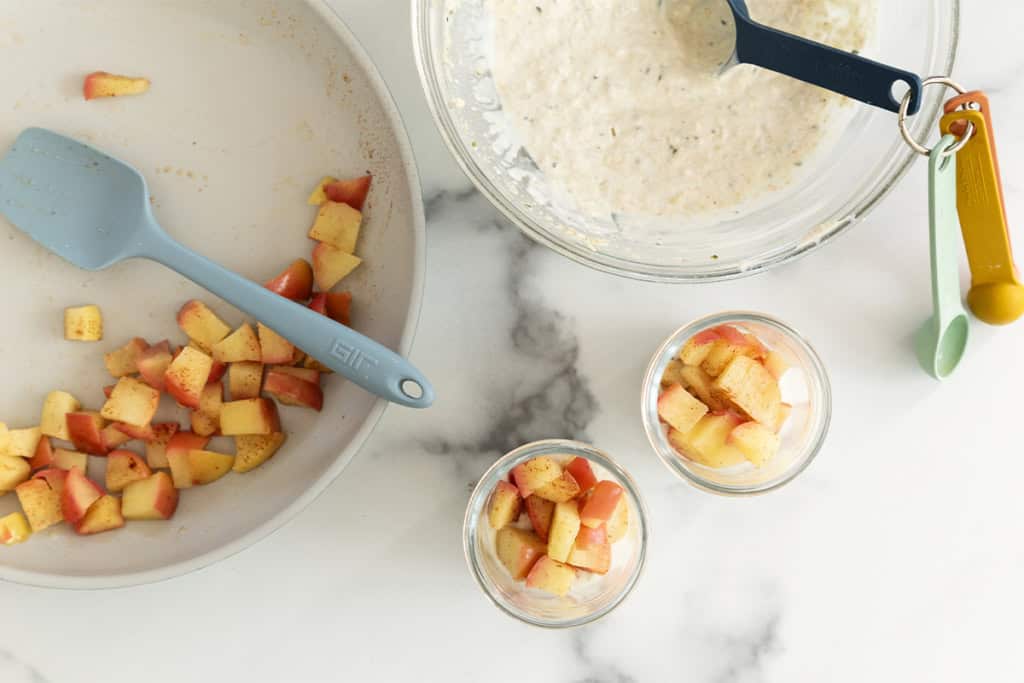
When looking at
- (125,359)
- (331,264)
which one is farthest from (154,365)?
(331,264)

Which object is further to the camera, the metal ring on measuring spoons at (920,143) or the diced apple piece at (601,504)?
the diced apple piece at (601,504)

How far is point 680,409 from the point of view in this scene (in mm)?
1119

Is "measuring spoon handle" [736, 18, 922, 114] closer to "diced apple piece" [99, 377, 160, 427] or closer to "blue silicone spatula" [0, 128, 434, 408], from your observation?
"blue silicone spatula" [0, 128, 434, 408]

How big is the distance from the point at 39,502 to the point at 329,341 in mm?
434

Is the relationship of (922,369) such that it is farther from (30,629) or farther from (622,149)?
(30,629)

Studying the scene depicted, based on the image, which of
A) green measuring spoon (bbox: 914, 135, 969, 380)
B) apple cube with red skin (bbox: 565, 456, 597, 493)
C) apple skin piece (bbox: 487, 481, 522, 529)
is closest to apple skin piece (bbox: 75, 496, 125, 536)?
apple skin piece (bbox: 487, 481, 522, 529)

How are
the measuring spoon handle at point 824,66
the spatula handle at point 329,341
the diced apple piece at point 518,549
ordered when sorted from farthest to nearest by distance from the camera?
the diced apple piece at point 518,549 < the spatula handle at point 329,341 < the measuring spoon handle at point 824,66

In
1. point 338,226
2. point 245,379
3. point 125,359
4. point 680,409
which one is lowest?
point 125,359

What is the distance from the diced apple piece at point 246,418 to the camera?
43.6 inches

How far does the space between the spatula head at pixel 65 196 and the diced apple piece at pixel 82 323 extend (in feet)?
0.19

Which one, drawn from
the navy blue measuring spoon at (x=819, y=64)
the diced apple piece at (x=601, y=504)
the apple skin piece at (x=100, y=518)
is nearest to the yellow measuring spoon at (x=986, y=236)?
the navy blue measuring spoon at (x=819, y=64)

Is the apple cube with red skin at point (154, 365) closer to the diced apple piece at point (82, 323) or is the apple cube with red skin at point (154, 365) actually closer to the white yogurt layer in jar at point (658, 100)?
the diced apple piece at point (82, 323)

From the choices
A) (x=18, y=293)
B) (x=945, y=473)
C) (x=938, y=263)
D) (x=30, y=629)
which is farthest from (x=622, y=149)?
(x=30, y=629)

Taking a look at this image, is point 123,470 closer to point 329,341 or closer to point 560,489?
point 329,341
